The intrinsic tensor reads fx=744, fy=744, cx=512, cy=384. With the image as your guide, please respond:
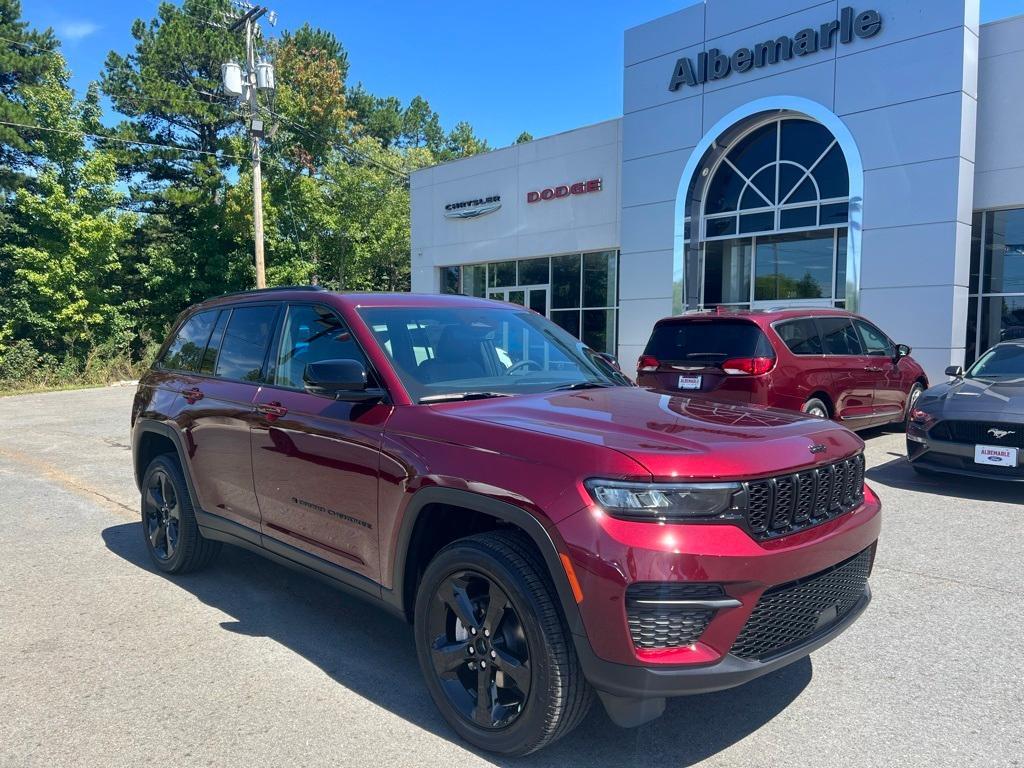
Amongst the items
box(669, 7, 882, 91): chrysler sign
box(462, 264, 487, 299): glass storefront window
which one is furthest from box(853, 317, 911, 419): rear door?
box(462, 264, 487, 299): glass storefront window

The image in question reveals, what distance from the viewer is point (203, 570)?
5121 millimetres

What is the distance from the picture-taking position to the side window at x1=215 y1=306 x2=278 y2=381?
4398 mm

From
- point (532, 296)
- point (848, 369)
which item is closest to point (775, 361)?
point (848, 369)

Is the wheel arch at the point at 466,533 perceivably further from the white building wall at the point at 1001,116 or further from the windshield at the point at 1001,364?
the white building wall at the point at 1001,116

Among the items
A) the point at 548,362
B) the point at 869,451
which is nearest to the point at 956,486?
the point at 869,451

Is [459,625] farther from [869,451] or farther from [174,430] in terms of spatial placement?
[869,451]

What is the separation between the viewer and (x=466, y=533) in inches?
127

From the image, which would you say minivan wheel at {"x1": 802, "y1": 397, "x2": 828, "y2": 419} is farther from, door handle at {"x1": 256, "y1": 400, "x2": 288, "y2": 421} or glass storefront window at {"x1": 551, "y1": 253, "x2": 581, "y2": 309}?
glass storefront window at {"x1": 551, "y1": 253, "x2": 581, "y2": 309}

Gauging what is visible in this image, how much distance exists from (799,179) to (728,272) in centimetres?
245

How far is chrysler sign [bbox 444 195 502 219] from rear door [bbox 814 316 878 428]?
1347cm

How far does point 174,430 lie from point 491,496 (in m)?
3.05

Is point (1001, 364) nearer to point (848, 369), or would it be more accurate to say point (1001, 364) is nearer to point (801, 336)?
point (848, 369)

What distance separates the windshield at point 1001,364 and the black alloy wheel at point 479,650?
7149 mm

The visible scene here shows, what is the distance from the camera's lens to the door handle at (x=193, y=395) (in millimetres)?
4754
